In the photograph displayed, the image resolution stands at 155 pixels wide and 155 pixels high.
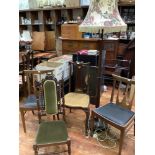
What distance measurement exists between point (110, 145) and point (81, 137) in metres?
0.39

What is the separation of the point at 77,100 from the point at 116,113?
587 mm

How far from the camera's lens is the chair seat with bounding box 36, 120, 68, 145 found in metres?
1.90

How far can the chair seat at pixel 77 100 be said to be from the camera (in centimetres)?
254

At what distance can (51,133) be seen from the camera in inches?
78.2

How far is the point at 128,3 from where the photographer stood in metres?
4.33

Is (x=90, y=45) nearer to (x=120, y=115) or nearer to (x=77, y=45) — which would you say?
(x=77, y=45)

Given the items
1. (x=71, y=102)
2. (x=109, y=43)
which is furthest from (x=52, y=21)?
(x=71, y=102)

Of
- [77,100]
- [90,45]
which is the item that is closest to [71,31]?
[90,45]

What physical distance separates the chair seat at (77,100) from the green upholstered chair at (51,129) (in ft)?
1.19

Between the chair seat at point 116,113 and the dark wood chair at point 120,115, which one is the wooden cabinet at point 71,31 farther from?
the chair seat at point 116,113

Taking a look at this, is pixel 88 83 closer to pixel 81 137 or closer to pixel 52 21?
pixel 81 137
